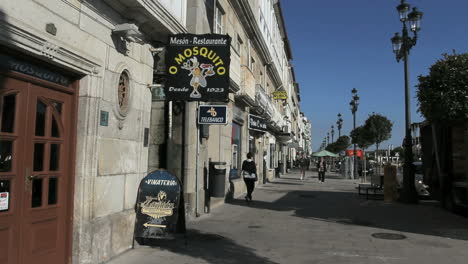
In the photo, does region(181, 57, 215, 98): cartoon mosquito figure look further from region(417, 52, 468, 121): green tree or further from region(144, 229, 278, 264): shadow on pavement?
region(417, 52, 468, 121): green tree

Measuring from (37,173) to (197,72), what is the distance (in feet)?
13.2

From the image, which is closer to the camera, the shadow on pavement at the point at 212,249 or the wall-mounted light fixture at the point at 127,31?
the wall-mounted light fixture at the point at 127,31

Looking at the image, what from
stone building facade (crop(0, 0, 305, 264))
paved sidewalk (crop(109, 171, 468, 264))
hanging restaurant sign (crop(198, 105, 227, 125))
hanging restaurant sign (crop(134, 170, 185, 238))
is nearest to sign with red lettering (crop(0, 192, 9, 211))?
stone building facade (crop(0, 0, 305, 264))

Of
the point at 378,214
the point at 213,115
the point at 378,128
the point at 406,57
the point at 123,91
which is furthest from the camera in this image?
the point at 378,128

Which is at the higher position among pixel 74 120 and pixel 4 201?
pixel 74 120

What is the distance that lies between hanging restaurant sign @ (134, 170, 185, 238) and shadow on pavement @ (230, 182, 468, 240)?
200 inches

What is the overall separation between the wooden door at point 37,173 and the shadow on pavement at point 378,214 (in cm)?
694

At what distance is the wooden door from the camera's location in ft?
14.1

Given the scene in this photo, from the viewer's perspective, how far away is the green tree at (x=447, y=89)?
9.60 metres

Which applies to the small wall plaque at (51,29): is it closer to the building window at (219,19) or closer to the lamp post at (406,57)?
the building window at (219,19)

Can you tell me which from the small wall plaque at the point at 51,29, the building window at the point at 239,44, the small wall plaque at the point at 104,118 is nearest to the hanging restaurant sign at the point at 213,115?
the small wall plaque at the point at 104,118

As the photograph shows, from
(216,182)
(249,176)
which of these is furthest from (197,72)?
(249,176)

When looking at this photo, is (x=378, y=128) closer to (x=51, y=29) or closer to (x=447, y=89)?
(x=447, y=89)

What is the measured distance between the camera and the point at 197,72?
7969 millimetres
